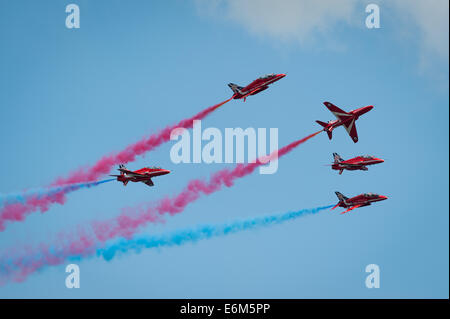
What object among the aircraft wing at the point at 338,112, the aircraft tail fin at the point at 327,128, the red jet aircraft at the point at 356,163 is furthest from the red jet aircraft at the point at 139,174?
the aircraft wing at the point at 338,112

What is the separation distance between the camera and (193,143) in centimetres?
10256

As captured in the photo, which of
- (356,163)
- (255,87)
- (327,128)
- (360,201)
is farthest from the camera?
(360,201)

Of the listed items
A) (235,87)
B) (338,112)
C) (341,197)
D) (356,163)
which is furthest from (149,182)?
(356,163)

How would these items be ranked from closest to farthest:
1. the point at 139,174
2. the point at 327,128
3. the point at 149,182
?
the point at 139,174 → the point at 149,182 → the point at 327,128

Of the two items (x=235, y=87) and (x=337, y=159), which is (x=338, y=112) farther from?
(x=235, y=87)

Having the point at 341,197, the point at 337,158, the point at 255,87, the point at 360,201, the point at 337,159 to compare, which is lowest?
the point at 360,201

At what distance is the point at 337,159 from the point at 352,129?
382cm

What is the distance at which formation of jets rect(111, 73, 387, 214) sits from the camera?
102 meters

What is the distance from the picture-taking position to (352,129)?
10888 cm

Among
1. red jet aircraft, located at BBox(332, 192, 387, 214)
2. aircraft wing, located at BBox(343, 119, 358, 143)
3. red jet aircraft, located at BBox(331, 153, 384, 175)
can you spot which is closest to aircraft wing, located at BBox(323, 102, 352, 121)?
aircraft wing, located at BBox(343, 119, 358, 143)

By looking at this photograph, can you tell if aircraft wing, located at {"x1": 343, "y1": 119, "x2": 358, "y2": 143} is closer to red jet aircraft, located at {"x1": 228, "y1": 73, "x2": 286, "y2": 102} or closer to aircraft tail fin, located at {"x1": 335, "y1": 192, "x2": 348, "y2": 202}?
aircraft tail fin, located at {"x1": 335, "y1": 192, "x2": 348, "y2": 202}
